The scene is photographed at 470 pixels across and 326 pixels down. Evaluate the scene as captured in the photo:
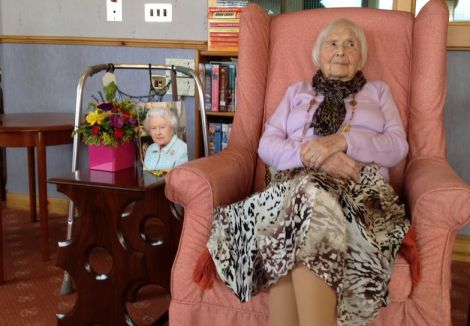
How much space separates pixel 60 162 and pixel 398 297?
89.4 inches

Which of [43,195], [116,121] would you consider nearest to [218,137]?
[43,195]

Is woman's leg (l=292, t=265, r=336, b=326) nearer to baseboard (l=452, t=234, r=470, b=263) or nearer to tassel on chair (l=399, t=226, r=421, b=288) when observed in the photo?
tassel on chair (l=399, t=226, r=421, b=288)

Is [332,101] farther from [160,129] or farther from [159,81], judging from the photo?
[159,81]

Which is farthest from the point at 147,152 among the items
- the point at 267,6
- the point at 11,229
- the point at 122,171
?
the point at 11,229

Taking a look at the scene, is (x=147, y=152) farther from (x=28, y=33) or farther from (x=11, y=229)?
(x=28, y=33)

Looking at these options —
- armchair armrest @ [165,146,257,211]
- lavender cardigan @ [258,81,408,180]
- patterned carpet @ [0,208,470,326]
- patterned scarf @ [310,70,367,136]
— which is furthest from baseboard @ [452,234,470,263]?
armchair armrest @ [165,146,257,211]

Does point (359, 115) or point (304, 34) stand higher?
point (304, 34)

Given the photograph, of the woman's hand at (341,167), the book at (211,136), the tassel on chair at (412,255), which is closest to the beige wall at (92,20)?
the book at (211,136)

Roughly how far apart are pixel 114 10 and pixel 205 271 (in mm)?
1865

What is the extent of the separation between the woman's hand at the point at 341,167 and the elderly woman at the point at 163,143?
46 centimetres

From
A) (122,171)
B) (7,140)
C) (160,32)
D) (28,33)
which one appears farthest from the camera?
(28,33)

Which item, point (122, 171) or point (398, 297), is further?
point (122, 171)

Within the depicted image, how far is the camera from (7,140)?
2.13 m

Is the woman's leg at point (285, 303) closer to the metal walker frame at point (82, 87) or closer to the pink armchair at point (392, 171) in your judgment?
the pink armchair at point (392, 171)
